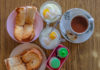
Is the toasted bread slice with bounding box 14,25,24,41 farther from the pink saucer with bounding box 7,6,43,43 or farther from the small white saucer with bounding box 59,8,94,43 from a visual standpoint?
the small white saucer with bounding box 59,8,94,43

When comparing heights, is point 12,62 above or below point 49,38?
below

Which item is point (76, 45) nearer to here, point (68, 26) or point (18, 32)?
point (68, 26)

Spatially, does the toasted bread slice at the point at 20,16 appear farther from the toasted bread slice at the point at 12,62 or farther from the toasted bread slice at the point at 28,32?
the toasted bread slice at the point at 12,62

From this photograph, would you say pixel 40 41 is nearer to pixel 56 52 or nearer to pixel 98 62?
pixel 56 52

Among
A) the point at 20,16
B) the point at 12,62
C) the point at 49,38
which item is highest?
the point at 20,16

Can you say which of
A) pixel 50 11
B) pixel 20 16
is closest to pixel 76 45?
pixel 50 11

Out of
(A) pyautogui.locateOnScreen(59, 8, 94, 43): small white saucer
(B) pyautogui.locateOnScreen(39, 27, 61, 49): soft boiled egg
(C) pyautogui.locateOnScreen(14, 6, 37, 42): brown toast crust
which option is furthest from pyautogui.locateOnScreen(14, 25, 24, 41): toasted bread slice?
(A) pyautogui.locateOnScreen(59, 8, 94, 43): small white saucer

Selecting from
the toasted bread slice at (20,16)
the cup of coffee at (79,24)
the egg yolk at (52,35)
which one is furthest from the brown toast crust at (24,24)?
the cup of coffee at (79,24)
